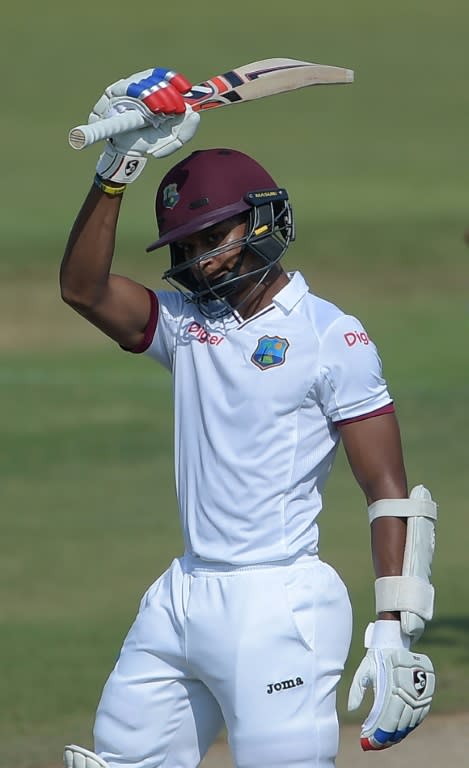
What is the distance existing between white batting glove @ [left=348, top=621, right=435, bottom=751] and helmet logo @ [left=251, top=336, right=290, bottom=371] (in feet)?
2.44

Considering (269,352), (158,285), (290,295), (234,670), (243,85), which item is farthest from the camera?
(158,285)

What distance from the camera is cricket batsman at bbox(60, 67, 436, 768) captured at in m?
4.38

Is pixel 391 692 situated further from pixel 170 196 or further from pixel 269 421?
pixel 170 196

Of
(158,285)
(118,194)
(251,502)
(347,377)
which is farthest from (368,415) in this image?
(158,285)

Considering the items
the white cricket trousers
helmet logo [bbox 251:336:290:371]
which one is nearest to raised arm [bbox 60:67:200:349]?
helmet logo [bbox 251:336:290:371]

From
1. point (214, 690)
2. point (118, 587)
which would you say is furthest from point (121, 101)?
point (118, 587)

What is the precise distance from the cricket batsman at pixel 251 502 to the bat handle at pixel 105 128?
0.06 metres

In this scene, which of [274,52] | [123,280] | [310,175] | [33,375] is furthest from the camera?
[274,52]

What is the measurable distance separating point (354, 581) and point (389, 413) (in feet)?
18.0

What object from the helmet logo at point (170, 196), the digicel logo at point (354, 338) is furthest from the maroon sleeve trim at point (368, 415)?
the helmet logo at point (170, 196)

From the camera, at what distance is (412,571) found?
4430mm

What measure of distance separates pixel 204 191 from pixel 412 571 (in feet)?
3.82

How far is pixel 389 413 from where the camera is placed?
4508 millimetres

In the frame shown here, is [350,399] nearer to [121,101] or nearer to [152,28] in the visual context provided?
[121,101]
